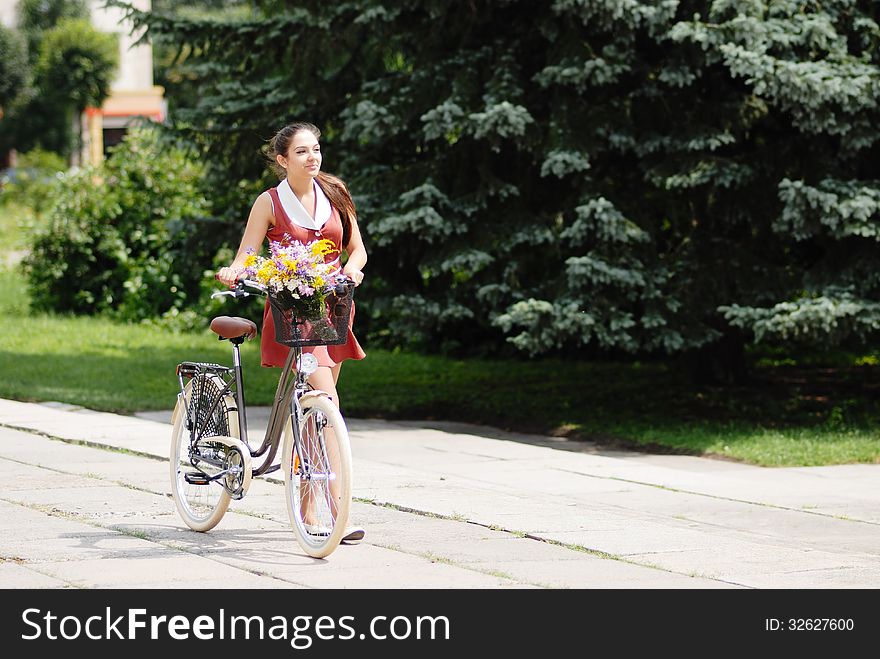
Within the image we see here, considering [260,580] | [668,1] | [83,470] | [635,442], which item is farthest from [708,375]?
[260,580]

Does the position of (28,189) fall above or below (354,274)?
above

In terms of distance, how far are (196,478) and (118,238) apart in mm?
15595

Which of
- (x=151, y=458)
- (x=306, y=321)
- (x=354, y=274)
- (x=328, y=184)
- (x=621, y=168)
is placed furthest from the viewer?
(x=621, y=168)

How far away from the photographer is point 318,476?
6.30 m

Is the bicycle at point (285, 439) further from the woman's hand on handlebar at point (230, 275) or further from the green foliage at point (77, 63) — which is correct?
the green foliage at point (77, 63)

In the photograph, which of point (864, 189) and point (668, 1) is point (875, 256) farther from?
point (668, 1)

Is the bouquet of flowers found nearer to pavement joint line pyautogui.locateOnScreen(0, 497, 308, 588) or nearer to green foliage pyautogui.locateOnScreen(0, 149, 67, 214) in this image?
pavement joint line pyautogui.locateOnScreen(0, 497, 308, 588)

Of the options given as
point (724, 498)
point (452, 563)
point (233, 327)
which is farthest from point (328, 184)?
point (724, 498)

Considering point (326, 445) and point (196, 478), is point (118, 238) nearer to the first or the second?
point (196, 478)

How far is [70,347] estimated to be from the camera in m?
18.2

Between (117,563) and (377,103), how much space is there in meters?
7.32

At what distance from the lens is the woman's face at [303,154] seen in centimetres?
665

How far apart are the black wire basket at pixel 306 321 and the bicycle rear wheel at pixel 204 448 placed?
0.71 metres

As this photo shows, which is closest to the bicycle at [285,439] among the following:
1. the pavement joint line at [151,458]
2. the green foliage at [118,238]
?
the pavement joint line at [151,458]
